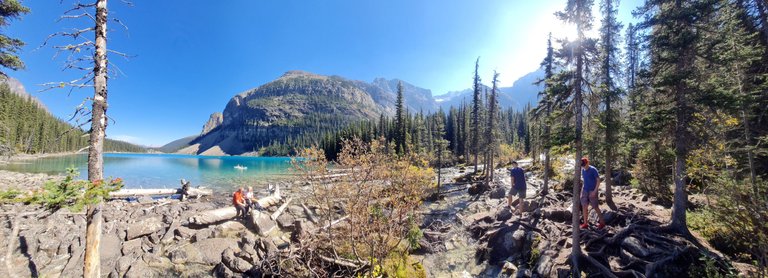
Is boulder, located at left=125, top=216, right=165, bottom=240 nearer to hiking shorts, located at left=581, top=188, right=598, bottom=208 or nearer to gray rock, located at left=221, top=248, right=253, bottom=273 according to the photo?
gray rock, located at left=221, top=248, right=253, bottom=273

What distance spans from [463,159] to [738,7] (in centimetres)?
4990

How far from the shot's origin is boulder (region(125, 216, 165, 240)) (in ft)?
36.3

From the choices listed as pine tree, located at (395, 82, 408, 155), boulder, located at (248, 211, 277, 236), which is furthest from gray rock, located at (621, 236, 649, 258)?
pine tree, located at (395, 82, 408, 155)

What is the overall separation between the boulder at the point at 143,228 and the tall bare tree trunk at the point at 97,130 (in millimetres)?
4985

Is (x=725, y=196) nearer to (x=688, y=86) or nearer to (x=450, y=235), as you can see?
(x=688, y=86)

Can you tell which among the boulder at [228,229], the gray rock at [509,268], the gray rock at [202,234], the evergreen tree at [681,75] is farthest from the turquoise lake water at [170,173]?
the evergreen tree at [681,75]

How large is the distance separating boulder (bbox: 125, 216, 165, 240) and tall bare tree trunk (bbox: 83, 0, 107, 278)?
196 inches

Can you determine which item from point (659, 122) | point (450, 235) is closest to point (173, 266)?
point (450, 235)

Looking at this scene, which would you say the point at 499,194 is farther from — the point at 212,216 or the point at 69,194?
the point at 69,194

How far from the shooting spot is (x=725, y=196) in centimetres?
630

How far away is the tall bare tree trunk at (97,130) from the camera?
6.73m

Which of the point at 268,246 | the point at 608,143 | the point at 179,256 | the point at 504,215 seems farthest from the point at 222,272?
the point at 608,143

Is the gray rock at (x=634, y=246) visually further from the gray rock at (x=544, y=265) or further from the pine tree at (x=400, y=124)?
the pine tree at (x=400, y=124)

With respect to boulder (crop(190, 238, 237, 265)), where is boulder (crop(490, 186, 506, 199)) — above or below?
above
